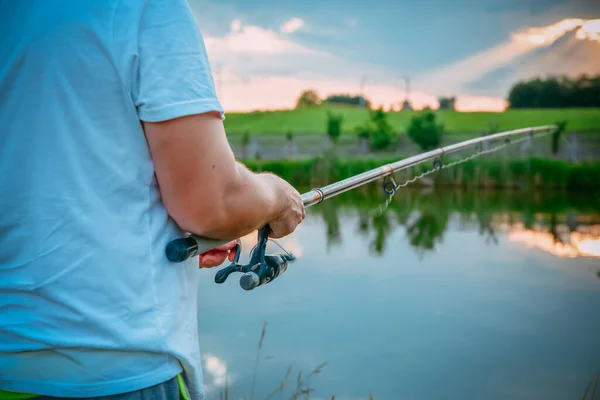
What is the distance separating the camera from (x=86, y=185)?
2.78 ft

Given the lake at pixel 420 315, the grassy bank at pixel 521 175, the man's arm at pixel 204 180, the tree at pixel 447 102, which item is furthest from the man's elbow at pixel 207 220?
the tree at pixel 447 102

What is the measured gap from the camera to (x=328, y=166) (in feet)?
62.3

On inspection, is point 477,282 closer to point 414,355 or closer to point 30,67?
point 414,355

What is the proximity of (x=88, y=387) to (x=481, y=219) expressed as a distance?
14.9 metres

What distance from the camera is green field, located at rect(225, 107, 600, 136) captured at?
39688mm

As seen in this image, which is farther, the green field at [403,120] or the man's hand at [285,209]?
the green field at [403,120]

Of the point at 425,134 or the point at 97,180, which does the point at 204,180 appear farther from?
the point at 425,134

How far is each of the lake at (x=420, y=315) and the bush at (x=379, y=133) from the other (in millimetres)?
17062

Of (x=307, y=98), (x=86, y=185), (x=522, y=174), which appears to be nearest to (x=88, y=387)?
(x=86, y=185)

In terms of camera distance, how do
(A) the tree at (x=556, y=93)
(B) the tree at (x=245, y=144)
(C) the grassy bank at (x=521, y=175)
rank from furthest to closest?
1. (A) the tree at (x=556, y=93)
2. (B) the tree at (x=245, y=144)
3. (C) the grassy bank at (x=521, y=175)

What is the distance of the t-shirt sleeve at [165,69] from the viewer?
0.82 meters

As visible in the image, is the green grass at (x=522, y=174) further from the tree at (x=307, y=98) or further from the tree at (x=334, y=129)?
the tree at (x=307, y=98)

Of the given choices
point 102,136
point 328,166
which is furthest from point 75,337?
point 328,166

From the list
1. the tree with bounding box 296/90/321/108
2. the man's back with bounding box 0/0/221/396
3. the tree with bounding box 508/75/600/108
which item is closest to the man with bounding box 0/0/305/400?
the man's back with bounding box 0/0/221/396
